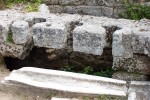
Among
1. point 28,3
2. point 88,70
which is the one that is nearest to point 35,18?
point 28,3

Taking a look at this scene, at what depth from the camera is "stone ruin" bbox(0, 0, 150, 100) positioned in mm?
4371

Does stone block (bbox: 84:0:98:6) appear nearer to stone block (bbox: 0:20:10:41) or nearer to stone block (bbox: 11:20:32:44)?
stone block (bbox: 11:20:32:44)

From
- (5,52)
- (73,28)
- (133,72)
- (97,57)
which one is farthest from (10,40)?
(133,72)

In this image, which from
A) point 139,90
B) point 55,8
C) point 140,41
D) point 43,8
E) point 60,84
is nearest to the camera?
point 140,41

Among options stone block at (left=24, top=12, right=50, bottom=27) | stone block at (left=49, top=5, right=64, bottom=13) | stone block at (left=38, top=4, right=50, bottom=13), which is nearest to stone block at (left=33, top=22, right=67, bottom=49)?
stone block at (left=24, top=12, right=50, bottom=27)

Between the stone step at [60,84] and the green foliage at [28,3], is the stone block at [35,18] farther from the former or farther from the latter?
the stone step at [60,84]

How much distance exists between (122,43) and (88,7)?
66.9 inches

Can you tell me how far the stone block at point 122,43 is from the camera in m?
4.33

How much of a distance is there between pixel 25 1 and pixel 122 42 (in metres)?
2.22

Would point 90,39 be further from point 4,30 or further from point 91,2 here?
point 91,2

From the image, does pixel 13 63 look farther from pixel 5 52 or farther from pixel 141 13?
pixel 141 13

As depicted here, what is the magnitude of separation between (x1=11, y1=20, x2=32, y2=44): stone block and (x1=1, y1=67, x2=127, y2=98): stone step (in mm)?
424

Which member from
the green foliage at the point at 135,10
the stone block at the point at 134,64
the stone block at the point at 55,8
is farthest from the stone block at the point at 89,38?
the stone block at the point at 55,8

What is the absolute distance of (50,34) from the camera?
15.1 feet
